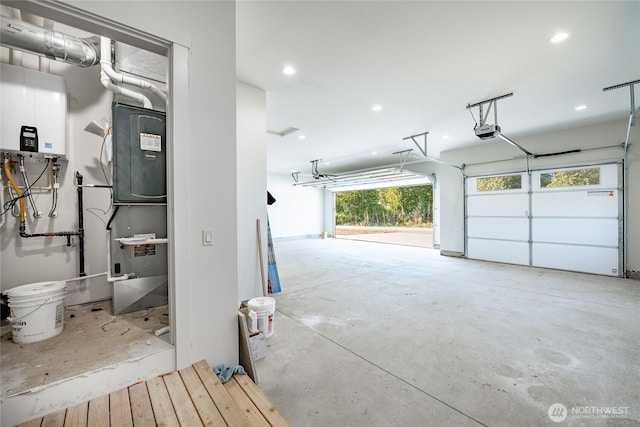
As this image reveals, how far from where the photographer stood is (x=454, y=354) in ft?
7.63

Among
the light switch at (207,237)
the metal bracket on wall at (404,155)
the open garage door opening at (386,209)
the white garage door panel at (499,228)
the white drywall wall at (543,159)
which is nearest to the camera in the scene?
the light switch at (207,237)

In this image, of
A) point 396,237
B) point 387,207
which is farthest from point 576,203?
point 387,207

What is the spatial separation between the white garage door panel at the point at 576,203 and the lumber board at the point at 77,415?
762 cm

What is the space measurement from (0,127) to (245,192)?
84.7 inches

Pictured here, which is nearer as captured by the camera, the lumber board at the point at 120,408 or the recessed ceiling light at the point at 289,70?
the lumber board at the point at 120,408

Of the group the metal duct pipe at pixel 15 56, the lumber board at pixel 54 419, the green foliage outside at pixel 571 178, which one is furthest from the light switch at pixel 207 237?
the green foliage outside at pixel 571 178

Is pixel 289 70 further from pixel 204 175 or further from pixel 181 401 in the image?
pixel 181 401

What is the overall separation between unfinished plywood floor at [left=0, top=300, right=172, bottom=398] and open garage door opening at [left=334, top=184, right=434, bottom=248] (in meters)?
16.5

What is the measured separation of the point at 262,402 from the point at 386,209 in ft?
62.2

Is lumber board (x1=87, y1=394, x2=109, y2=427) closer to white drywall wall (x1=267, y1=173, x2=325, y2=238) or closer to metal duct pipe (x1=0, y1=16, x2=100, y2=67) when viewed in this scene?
metal duct pipe (x1=0, y1=16, x2=100, y2=67)

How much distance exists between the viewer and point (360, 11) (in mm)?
2180

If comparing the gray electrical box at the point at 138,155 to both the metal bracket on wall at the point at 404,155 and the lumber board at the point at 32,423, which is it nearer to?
the lumber board at the point at 32,423

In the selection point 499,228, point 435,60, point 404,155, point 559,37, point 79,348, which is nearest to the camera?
point 79,348

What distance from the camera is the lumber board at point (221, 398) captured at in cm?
132
